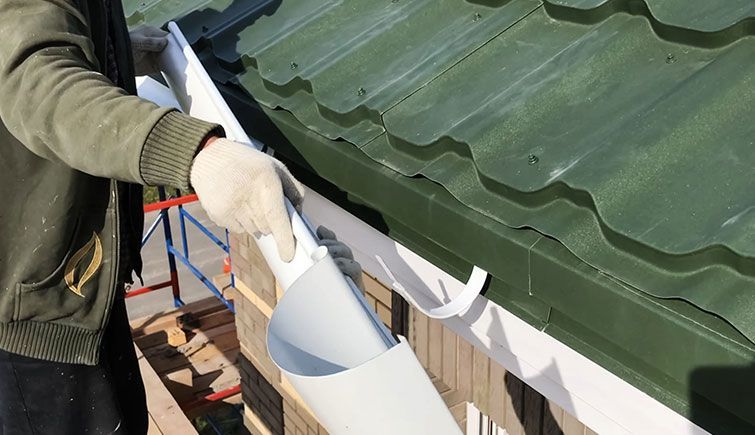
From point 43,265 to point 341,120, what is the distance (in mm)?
1004

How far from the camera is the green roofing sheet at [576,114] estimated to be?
1.61 m

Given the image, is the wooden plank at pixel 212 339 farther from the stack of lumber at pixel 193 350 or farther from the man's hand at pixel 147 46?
the man's hand at pixel 147 46

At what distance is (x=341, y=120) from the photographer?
2.51 m

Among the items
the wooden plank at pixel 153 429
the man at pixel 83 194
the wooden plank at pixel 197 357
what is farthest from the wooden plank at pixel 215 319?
the man at pixel 83 194

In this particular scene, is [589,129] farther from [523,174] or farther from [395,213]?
[395,213]

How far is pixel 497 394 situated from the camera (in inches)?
118

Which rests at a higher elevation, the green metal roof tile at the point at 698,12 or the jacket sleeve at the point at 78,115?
the green metal roof tile at the point at 698,12

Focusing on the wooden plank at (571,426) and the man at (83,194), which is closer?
the man at (83,194)

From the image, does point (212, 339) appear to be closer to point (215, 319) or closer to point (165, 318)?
point (215, 319)

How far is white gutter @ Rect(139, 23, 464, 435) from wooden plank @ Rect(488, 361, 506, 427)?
4.35 ft

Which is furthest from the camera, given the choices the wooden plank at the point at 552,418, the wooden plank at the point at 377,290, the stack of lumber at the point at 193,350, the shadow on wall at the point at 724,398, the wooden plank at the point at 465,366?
the stack of lumber at the point at 193,350

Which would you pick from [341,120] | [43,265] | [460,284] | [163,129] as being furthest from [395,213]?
[43,265]

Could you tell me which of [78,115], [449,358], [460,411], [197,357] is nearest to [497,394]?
[449,358]

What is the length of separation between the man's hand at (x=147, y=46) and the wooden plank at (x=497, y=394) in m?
1.66
